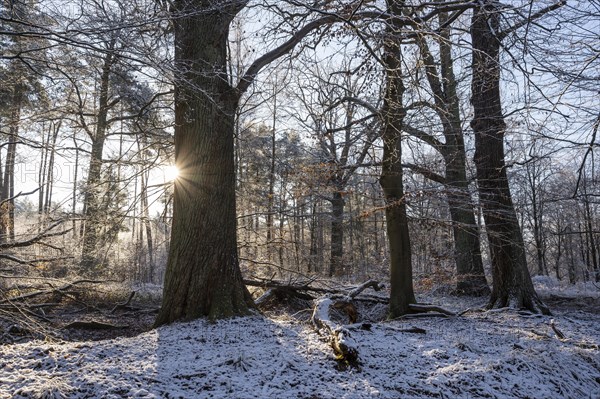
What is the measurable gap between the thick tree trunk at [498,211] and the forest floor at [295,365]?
63.4 inches

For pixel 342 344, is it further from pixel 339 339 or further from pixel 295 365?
pixel 295 365

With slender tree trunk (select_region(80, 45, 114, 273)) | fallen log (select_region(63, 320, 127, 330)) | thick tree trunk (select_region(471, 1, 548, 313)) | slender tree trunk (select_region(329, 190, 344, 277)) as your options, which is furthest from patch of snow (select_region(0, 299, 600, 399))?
slender tree trunk (select_region(329, 190, 344, 277))

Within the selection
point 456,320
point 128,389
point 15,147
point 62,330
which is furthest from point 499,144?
point 15,147

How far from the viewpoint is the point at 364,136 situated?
246 inches

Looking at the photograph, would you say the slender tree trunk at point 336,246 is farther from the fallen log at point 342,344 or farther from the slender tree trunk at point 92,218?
the fallen log at point 342,344

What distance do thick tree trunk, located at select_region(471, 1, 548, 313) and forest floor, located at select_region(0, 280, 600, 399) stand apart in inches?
63.4

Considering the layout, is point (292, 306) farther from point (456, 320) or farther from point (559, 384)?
point (559, 384)

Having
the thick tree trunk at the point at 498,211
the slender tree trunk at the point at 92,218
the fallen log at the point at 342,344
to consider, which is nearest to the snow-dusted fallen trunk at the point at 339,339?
the fallen log at the point at 342,344

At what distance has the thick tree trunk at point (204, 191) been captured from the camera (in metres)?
4.85

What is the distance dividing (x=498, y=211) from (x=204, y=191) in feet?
14.8

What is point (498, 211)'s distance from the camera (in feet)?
19.1

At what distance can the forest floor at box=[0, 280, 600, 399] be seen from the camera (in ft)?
8.80

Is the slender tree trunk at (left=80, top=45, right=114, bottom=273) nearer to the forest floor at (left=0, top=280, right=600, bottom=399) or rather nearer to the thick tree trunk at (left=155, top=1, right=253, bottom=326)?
the thick tree trunk at (left=155, top=1, right=253, bottom=326)

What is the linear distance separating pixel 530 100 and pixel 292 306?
17.9ft
